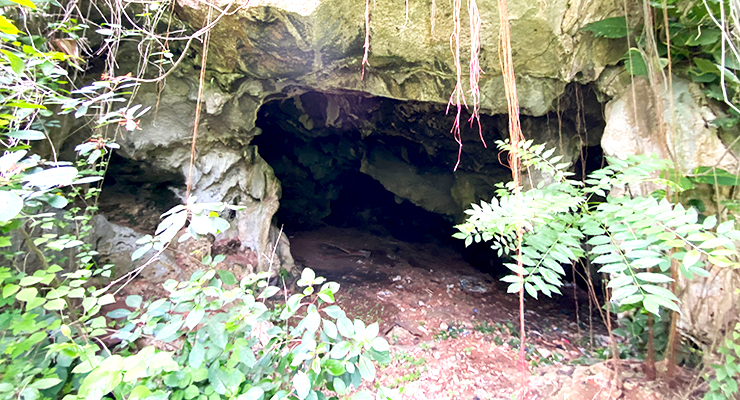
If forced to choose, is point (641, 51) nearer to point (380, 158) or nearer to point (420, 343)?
point (420, 343)

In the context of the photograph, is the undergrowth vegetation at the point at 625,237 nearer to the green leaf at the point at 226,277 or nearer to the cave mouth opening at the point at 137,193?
the green leaf at the point at 226,277

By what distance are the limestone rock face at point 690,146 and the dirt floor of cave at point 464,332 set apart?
1.33 feet

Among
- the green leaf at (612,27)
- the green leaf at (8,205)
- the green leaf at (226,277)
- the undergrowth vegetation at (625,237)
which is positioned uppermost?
the green leaf at (612,27)

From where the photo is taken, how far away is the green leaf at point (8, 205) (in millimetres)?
799

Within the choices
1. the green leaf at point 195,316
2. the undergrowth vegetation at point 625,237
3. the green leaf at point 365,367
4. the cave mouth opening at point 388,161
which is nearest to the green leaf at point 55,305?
the green leaf at point 195,316

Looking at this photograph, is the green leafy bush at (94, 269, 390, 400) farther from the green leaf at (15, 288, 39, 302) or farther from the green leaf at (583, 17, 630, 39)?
the green leaf at (583, 17, 630, 39)

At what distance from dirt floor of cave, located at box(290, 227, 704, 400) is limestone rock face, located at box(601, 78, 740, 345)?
0.41 metres

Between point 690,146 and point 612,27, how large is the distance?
929 millimetres

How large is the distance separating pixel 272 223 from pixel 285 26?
3.00 meters

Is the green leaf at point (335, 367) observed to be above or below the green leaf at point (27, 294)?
below

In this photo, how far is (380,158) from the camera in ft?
23.9

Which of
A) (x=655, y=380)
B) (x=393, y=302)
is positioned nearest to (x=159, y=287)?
(x=393, y=302)

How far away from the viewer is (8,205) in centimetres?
81

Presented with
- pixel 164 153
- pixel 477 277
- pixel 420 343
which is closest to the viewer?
pixel 420 343
